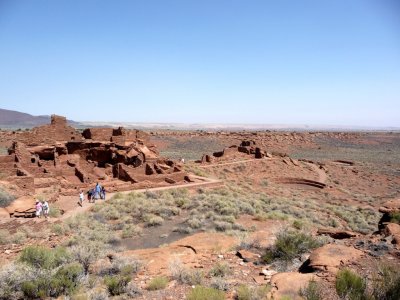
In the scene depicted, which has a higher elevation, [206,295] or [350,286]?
[350,286]

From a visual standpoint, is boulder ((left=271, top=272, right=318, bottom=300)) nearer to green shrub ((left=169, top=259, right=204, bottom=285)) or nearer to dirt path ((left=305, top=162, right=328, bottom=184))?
green shrub ((left=169, top=259, right=204, bottom=285))

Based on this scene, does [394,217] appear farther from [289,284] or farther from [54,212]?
[54,212]

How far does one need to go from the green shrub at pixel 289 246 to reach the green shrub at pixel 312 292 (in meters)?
2.27

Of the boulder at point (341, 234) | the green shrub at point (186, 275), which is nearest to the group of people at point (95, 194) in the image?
the green shrub at point (186, 275)

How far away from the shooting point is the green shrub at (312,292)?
5245 mm

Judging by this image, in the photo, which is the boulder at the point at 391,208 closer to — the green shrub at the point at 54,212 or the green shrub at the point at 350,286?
the green shrub at the point at 350,286

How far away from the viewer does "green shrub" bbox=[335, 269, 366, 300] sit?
204 inches

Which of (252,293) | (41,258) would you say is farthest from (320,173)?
(41,258)

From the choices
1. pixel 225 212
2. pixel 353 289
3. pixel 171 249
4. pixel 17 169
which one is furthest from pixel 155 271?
pixel 17 169

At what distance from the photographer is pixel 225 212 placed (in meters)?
16.9

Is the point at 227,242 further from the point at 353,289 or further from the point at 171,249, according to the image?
the point at 353,289

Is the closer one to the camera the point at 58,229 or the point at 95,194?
the point at 58,229

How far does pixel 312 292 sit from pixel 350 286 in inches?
28.7

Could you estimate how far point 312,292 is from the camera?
5.29 metres
